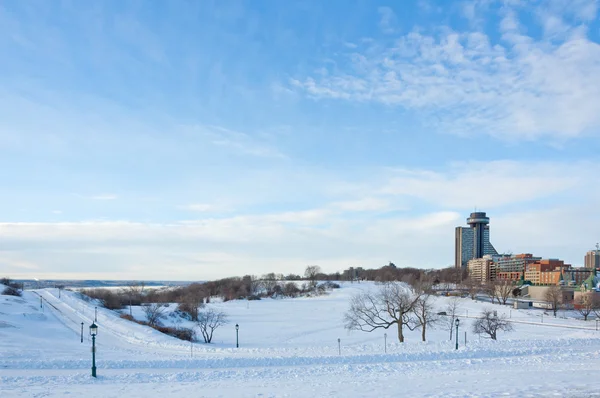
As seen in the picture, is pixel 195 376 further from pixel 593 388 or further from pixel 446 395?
pixel 593 388

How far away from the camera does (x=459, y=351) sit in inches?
1021

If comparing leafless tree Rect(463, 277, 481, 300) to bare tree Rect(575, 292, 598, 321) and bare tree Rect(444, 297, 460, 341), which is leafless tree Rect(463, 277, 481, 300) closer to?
bare tree Rect(575, 292, 598, 321)

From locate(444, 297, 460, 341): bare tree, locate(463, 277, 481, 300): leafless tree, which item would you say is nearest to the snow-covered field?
locate(444, 297, 460, 341): bare tree

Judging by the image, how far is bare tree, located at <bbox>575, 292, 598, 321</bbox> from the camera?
270ft

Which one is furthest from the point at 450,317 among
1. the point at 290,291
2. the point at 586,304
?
the point at 290,291

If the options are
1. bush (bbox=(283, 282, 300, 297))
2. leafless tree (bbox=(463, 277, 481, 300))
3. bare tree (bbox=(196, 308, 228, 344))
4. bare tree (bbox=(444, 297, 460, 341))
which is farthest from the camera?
bush (bbox=(283, 282, 300, 297))

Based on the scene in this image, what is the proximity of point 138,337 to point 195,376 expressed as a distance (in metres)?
25.9

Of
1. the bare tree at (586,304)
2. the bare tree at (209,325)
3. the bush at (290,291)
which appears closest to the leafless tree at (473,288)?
the bare tree at (586,304)

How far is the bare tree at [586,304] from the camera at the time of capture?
3243 inches

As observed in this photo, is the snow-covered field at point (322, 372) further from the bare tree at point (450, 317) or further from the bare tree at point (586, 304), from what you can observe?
the bare tree at point (586, 304)

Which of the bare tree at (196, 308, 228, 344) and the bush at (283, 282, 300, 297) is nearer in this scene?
the bare tree at (196, 308, 228, 344)

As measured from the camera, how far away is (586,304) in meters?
87.7

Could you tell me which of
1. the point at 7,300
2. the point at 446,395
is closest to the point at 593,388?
the point at 446,395

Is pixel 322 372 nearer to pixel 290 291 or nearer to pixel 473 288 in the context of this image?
pixel 473 288
